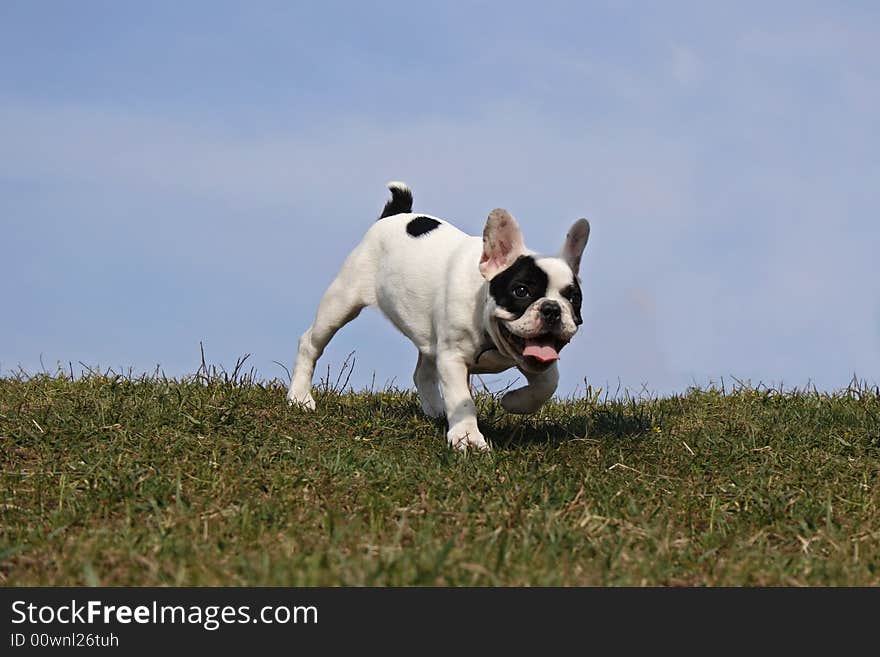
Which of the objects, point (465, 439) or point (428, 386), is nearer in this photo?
point (465, 439)

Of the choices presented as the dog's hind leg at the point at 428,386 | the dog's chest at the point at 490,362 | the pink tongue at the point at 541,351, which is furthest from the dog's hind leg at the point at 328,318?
the pink tongue at the point at 541,351

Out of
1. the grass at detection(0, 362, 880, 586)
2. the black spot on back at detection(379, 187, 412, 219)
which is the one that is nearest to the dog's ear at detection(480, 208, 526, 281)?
the grass at detection(0, 362, 880, 586)

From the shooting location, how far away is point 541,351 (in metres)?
6.02

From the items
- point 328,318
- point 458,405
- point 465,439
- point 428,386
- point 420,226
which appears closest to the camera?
point 465,439

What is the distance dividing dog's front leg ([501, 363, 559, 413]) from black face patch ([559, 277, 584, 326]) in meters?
0.49

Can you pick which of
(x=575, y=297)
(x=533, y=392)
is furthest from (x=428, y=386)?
(x=575, y=297)

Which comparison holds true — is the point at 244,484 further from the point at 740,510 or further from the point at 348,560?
the point at 740,510

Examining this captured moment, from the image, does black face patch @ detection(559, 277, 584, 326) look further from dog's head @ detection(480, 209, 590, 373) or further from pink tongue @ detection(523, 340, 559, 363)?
pink tongue @ detection(523, 340, 559, 363)

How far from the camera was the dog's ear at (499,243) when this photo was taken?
6.24 m

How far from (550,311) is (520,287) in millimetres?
260

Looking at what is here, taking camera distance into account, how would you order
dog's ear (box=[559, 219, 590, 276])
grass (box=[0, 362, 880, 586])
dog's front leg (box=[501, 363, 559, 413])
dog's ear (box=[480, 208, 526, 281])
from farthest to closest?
dog's front leg (box=[501, 363, 559, 413]) → dog's ear (box=[559, 219, 590, 276]) → dog's ear (box=[480, 208, 526, 281]) → grass (box=[0, 362, 880, 586])

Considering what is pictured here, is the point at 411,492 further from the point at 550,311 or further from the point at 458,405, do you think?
the point at 550,311

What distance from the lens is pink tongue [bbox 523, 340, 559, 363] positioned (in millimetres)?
6004
